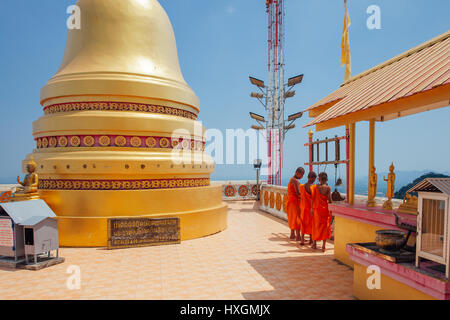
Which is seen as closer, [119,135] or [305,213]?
[305,213]

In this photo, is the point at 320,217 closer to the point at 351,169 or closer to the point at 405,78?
the point at 351,169

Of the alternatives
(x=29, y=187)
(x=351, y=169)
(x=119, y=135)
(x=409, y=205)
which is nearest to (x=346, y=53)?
(x=351, y=169)

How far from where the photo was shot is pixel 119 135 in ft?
25.9

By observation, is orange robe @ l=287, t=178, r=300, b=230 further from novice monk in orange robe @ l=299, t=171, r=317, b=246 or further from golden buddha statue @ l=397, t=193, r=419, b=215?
golden buddha statue @ l=397, t=193, r=419, b=215

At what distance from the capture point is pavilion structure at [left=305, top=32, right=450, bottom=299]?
12.0 ft

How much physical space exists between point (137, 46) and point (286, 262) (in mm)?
7279

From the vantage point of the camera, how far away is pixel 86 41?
8781mm

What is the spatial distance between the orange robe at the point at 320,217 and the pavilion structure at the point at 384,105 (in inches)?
23.6

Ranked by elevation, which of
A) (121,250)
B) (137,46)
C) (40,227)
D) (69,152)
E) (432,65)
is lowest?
(121,250)

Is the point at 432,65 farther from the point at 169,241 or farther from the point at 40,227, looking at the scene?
the point at 40,227

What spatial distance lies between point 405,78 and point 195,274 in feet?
15.1

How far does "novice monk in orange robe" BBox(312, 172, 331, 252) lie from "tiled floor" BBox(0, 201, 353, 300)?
1.32ft

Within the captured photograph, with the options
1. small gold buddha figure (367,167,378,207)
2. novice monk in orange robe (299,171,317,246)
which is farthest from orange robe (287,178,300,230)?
small gold buddha figure (367,167,378,207)
